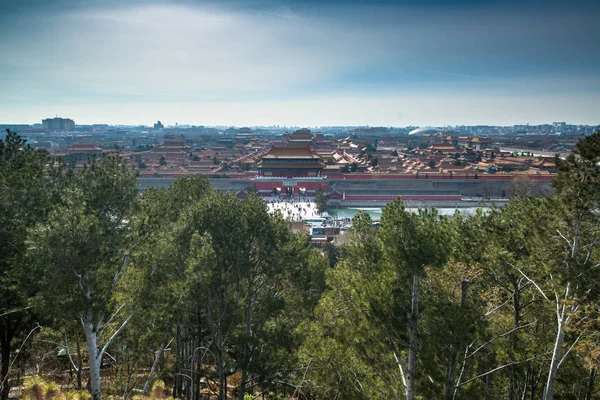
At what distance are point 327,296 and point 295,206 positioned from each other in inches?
1012

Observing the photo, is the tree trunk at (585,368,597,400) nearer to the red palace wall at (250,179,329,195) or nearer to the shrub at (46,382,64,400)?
the shrub at (46,382,64,400)

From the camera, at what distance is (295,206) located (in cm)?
3158

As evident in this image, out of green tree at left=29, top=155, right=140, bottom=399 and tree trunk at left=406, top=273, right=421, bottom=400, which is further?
tree trunk at left=406, top=273, right=421, bottom=400

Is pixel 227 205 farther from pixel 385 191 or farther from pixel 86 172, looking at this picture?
pixel 385 191

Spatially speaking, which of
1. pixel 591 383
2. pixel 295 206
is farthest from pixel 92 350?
pixel 295 206

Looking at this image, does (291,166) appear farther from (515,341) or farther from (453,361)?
(453,361)

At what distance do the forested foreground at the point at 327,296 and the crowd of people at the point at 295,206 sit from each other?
2111cm

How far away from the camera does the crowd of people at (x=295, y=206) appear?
28917mm

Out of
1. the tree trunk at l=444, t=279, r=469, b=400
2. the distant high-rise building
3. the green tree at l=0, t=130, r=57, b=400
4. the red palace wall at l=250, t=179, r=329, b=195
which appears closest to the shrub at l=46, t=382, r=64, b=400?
the green tree at l=0, t=130, r=57, b=400

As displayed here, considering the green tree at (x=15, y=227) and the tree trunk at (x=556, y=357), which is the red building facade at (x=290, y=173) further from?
the tree trunk at (x=556, y=357)

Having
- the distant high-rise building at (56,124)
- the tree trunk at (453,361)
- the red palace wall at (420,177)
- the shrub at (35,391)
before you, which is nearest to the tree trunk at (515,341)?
the tree trunk at (453,361)

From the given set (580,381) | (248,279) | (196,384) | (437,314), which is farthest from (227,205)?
(580,381)

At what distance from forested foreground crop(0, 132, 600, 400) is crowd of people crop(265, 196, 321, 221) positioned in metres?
21.1

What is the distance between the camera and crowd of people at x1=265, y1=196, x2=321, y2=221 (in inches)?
1138
